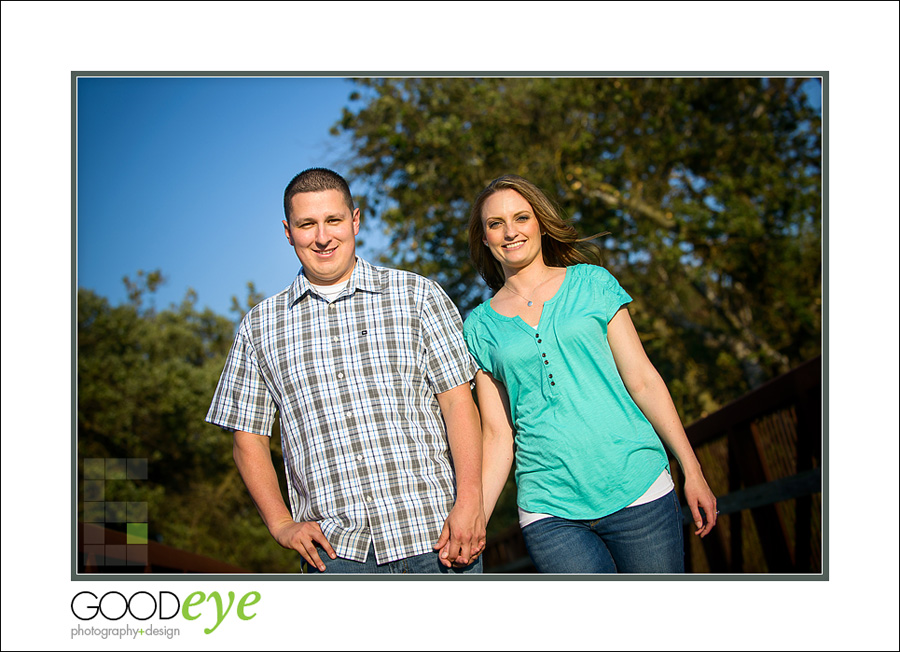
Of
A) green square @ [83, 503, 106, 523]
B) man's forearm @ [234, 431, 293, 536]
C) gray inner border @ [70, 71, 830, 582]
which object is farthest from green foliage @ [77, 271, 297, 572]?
man's forearm @ [234, 431, 293, 536]

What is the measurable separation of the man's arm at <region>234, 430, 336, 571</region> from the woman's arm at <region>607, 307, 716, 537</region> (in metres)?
0.98

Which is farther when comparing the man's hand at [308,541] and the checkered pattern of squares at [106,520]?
the checkered pattern of squares at [106,520]

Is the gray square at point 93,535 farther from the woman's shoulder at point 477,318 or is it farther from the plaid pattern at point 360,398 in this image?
the woman's shoulder at point 477,318

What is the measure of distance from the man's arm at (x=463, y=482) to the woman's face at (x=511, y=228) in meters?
0.44

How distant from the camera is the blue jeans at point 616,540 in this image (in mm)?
2119

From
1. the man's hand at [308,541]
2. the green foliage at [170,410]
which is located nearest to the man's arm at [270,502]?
the man's hand at [308,541]

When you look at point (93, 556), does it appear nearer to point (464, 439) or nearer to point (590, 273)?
point (464, 439)

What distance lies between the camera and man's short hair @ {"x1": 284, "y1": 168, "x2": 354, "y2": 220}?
7.43 feet

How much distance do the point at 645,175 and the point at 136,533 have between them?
5987 millimetres

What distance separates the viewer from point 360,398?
2.19 metres

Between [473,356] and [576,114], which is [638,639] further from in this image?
[576,114]

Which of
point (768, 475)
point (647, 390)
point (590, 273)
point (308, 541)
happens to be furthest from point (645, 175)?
point (308, 541)
